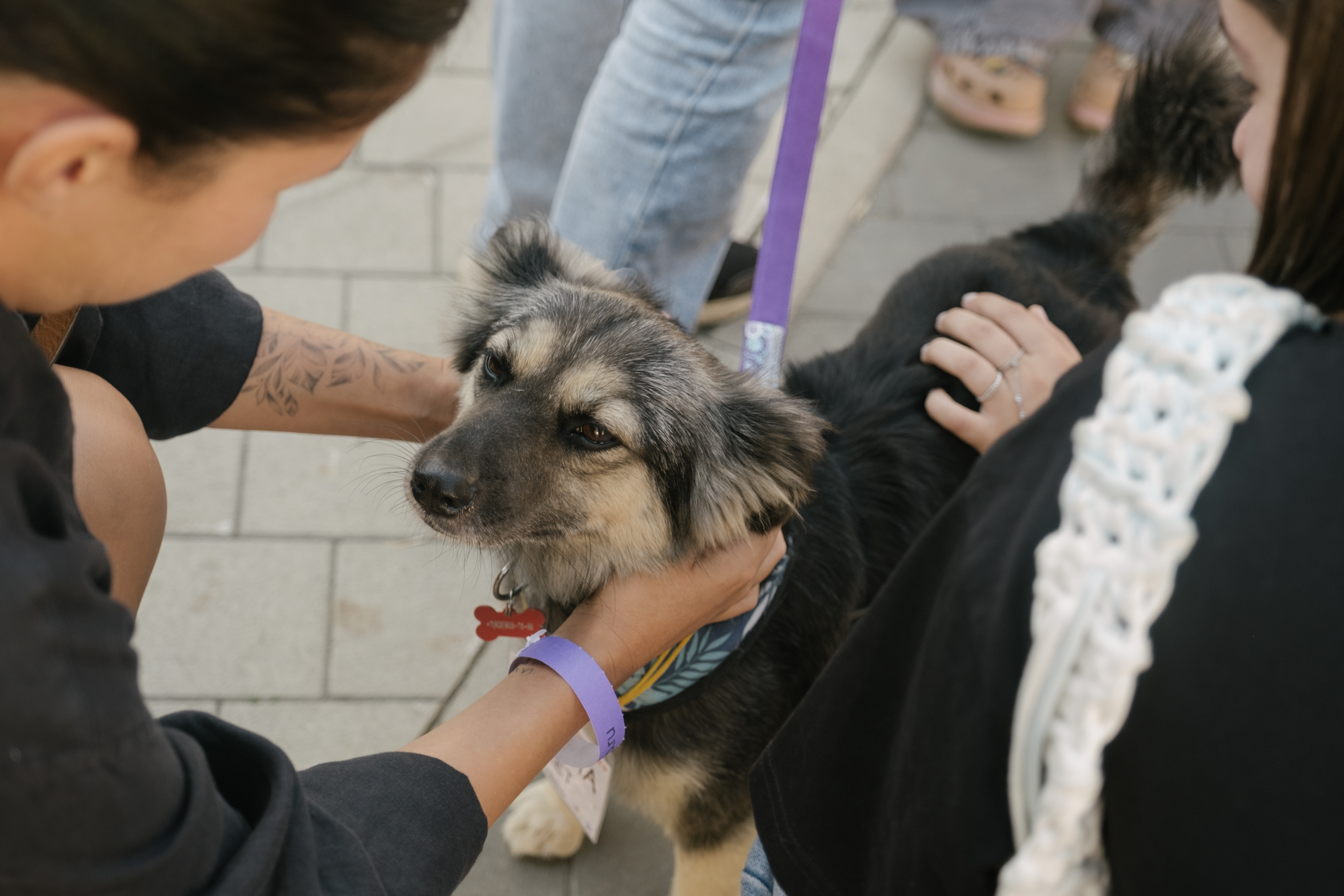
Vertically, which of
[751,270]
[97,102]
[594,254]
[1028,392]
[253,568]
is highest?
[97,102]

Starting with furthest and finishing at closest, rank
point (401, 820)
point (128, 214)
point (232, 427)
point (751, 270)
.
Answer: point (751, 270)
point (232, 427)
point (401, 820)
point (128, 214)

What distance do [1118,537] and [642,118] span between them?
1.78m

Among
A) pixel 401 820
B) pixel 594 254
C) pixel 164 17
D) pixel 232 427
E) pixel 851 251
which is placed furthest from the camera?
pixel 851 251

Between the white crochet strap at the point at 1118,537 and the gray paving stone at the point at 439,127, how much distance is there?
3012 millimetres

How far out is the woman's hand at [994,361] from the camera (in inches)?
69.6

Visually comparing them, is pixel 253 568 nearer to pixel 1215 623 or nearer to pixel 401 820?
pixel 401 820

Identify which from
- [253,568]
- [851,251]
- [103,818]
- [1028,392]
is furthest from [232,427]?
[851,251]

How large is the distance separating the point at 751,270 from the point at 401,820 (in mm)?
2259

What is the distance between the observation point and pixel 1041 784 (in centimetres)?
67

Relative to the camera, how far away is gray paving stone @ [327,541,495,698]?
7.39 ft

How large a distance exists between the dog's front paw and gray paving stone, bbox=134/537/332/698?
556mm

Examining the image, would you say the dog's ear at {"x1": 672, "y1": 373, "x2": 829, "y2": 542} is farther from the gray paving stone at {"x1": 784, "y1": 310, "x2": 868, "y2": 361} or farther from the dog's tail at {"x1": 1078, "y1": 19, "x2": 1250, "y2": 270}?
the gray paving stone at {"x1": 784, "y1": 310, "x2": 868, "y2": 361}

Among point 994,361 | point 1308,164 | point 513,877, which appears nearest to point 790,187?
point 994,361

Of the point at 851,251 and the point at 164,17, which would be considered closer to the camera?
the point at 164,17
